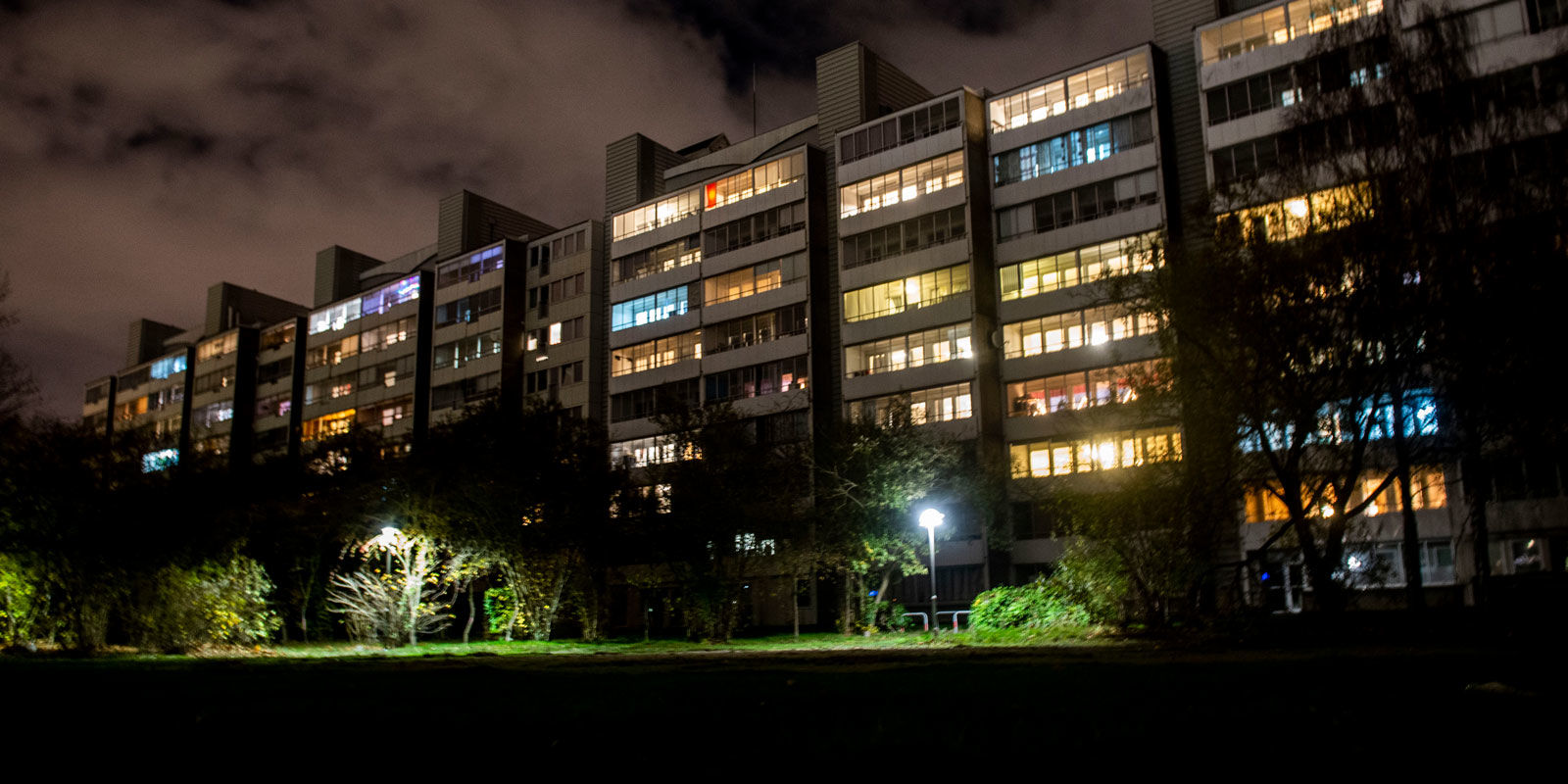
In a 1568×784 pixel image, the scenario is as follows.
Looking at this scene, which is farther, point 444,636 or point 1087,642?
point 444,636

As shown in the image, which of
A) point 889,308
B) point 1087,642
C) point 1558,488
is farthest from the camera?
point 889,308

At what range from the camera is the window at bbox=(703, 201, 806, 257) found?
7806cm

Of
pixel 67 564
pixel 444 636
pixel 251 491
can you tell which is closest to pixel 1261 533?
pixel 444 636

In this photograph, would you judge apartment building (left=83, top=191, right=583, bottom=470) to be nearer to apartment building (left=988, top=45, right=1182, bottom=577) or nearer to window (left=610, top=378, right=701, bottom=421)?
window (left=610, top=378, right=701, bottom=421)

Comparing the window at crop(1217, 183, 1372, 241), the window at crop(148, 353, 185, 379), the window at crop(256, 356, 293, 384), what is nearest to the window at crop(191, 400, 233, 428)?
the window at crop(256, 356, 293, 384)

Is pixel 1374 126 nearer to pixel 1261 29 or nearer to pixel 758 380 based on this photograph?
pixel 1261 29

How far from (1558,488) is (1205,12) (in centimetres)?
3064

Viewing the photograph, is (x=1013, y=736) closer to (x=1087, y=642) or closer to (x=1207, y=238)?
(x=1087, y=642)

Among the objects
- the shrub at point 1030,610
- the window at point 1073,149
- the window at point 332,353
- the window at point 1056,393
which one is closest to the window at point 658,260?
the window at point 1073,149

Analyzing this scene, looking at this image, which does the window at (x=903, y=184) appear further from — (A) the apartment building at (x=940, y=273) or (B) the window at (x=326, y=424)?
(B) the window at (x=326, y=424)

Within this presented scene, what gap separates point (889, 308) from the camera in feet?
237

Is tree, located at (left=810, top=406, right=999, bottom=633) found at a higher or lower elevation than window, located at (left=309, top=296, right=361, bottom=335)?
lower

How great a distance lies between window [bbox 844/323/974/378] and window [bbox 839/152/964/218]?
8.83 m

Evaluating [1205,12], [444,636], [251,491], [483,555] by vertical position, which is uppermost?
[1205,12]
